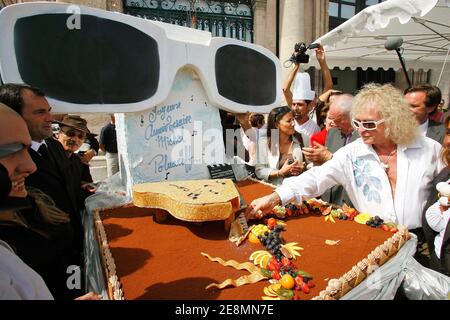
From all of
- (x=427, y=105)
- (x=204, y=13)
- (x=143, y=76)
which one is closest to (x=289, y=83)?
(x=427, y=105)

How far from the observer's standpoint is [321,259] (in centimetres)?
138

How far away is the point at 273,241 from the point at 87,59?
1726mm

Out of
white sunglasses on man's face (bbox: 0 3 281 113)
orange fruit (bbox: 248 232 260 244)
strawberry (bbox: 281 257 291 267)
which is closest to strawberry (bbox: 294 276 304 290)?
strawberry (bbox: 281 257 291 267)

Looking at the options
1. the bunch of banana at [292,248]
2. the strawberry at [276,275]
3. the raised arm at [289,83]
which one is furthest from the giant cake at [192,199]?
the raised arm at [289,83]

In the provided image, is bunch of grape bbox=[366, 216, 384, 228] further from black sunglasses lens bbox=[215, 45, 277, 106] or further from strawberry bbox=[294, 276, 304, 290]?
black sunglasses lens bbox=[215, 45, 277, 106]

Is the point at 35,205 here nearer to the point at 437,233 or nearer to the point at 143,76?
the point at 143,76

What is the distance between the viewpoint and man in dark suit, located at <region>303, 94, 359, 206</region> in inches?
90.9

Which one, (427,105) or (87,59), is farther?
(427,105)

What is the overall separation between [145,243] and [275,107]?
2.02 m

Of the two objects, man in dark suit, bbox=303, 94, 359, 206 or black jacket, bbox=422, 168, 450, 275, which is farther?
man in dark suit, bbox=303, 94, 359, 206

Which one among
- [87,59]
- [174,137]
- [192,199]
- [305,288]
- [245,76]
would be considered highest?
[87,59]

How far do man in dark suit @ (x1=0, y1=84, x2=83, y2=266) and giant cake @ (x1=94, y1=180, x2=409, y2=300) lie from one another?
0.23 m

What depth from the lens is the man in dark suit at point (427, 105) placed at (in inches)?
107

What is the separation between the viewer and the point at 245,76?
9.39 ft
